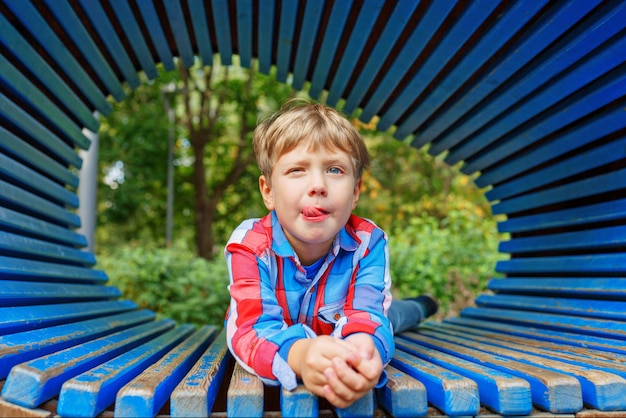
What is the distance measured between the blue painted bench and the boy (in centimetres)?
13

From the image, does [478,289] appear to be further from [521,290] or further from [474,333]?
[474,333]

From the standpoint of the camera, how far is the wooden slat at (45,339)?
172cm

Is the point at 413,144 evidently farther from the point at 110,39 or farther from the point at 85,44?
the point at 85,44

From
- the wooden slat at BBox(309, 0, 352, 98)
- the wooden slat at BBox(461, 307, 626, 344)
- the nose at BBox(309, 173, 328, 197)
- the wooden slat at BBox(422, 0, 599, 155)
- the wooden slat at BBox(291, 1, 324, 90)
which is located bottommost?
the wooden slat at BBox(461, 307, 626, 344)

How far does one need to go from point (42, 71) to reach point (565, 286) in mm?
3112

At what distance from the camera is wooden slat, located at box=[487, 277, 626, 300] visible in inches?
106

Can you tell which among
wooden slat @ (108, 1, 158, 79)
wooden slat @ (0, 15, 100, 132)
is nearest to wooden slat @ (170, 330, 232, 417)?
wooden slat @ (0, 15, 100, 132)

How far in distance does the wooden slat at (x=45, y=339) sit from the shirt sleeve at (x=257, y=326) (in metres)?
0.65

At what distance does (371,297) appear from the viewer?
2043 millimetres

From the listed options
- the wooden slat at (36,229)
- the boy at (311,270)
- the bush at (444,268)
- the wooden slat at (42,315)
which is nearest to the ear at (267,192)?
the boy at (311,270)

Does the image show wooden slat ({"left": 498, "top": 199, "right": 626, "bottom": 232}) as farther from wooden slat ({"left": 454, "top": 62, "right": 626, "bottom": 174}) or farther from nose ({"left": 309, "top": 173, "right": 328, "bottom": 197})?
nose ({"left": 309, "top": 173, "right": 328, "bottom": 197})

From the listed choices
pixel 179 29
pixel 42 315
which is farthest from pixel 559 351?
pixel 179 29

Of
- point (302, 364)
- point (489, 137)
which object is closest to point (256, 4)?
point (489, 137)

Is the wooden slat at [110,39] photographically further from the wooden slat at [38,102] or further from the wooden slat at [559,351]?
the wooden slat at [559,351]
